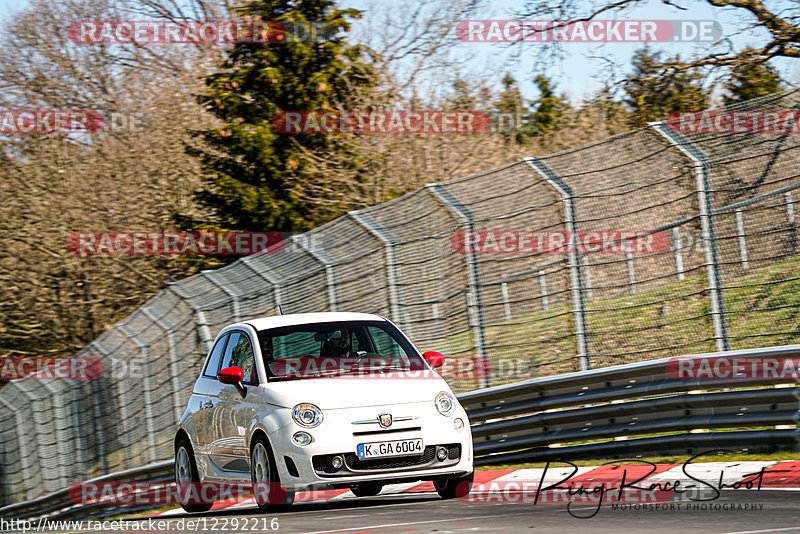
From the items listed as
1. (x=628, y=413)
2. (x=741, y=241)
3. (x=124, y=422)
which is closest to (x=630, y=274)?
(x=741, y=241)

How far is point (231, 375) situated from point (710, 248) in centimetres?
418

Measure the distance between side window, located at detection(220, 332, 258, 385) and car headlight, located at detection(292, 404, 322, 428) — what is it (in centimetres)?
84

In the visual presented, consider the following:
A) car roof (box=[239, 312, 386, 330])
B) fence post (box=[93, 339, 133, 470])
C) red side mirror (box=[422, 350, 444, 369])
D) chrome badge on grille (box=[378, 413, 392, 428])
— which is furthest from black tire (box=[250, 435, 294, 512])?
fence post (box=[93, 339, 133, 470])

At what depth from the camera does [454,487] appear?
8.70 m

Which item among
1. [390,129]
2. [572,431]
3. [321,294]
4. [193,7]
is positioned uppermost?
[193,7]

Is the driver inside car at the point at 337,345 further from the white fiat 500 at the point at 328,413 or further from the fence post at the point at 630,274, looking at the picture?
the fence post at the point at 630,274

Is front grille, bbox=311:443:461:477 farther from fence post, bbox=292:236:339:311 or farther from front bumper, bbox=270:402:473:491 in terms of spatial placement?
fence post, bbox=292:236:339:311

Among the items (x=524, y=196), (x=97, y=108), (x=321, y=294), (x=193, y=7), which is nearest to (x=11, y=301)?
(x=97, y=108)

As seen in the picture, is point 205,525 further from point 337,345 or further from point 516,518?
point 516,518

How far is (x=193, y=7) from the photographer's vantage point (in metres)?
38.9

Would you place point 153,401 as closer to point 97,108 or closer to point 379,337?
point 379,337

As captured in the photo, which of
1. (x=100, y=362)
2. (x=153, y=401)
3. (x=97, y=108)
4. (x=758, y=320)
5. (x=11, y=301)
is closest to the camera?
(x=758, y=320)

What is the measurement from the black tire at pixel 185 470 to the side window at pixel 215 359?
0.73m

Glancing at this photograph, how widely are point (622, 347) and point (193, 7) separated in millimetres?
31610
